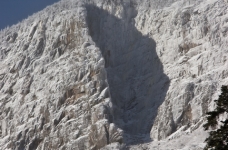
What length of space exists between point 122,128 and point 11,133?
13072mm

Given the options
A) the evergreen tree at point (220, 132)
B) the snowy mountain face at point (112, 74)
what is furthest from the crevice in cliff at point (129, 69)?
the evergreen tree at point (220, 132)

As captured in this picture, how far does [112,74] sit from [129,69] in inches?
88.7

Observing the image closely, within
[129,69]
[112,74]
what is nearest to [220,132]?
[112,74]

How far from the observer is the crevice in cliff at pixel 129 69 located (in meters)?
74.7

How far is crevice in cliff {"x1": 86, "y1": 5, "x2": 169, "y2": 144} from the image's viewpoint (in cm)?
7469

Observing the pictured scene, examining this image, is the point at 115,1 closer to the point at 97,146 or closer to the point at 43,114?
the point at 43,114

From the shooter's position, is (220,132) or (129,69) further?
(129,69)

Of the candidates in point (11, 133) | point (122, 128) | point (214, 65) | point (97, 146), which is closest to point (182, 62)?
point (214, 65)

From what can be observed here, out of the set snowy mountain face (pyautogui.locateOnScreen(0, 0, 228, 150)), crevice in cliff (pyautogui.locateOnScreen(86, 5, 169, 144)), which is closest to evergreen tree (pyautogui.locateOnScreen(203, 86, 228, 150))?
snowy mountain face (pyautogui.locateOnScreen(0, 0, 228, 150))

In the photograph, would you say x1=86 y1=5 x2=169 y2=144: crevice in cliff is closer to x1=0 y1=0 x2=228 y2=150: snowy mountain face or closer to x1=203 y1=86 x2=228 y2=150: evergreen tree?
x1=0 y1=0 x2=228 y2=150: snowy mountain face

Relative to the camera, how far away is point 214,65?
236 ft

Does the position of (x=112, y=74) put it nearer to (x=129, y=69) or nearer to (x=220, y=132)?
(x=129, y=69)

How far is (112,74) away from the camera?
82250mm

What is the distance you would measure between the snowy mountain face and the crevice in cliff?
0.43 ft
